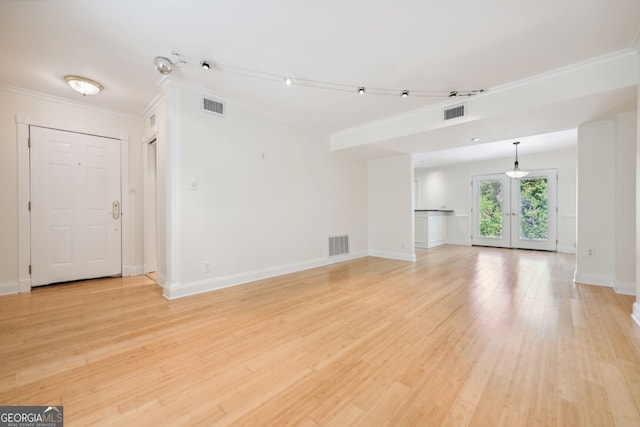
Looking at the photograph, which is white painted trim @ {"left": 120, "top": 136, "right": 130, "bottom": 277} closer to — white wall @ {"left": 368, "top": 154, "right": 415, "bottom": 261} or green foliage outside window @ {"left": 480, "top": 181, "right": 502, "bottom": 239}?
white wall @ {"left": 368, "top": 154, "right": 415, "bottom": 261}

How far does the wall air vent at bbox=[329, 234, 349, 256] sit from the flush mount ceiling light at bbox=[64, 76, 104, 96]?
4312 millimetres

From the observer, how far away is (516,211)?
7387 millimetres

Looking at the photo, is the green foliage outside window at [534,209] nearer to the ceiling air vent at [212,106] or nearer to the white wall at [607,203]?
the white wall at [607,203]

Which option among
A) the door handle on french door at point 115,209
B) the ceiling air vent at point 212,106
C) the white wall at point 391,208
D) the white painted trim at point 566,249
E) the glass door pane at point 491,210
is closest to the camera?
the ceiling air vent at point 212,106

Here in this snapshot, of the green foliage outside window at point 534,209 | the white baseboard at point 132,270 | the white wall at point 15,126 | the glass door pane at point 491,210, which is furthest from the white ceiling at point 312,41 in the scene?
the glass door pane at point 491,210

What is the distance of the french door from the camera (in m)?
6.93

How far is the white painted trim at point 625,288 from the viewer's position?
3.32 m

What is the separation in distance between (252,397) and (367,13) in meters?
2.91

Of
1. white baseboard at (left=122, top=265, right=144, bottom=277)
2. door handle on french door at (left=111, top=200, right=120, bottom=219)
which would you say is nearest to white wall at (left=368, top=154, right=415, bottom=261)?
white baseboard at (left=122, top=265, right=144, bottom=277)

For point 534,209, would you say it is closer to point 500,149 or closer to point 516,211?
point 516,211

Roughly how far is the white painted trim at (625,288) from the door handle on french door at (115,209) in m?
7.37

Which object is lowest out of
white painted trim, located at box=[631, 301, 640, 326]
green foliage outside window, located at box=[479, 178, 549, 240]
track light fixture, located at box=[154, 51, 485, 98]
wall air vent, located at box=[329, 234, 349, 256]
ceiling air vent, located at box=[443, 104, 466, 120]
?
white painted trim, located at box=[631, 301, 640, 326]

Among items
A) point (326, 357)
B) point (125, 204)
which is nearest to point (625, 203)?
point (326, 357)

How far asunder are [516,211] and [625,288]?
14.6ft
